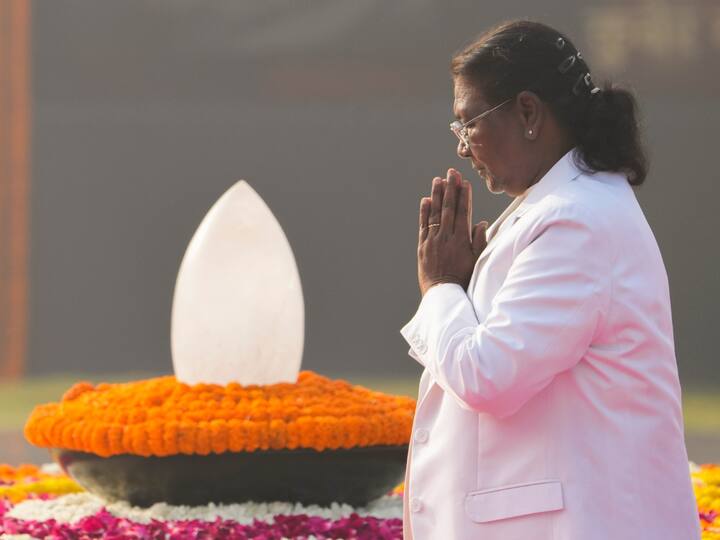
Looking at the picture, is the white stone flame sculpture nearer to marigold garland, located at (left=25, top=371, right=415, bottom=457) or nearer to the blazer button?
marigold garland, located at (left=25, top=371, right=415, bottom=457)

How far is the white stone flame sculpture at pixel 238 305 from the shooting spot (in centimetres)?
486

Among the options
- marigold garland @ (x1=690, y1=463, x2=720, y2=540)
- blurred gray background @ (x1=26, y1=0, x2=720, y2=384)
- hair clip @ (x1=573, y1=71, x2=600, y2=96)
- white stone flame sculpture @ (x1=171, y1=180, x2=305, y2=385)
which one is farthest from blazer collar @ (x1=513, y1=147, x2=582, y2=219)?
blurred gray background @ (x1=26, y1=0, x2=720, y2=384)

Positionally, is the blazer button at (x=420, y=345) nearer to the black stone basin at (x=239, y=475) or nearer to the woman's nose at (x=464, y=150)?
the woman's nose at (x=464, y=150)

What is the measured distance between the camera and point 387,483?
4.84 metres

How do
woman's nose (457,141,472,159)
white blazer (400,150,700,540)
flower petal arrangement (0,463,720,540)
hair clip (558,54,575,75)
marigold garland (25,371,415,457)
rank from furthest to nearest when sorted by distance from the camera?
marigold garland (25,371,415,457) → flower petal arrangement (0,463,720,540) → woman's nose (457,141,472,159) → hair clip (558,54,575,75) → white blazer (400,150,700,540)

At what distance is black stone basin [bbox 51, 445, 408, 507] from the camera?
14.8 feet

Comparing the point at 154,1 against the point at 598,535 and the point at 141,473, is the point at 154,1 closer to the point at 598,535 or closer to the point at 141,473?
the point at 141,473

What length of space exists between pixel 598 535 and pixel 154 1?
42.1 feet

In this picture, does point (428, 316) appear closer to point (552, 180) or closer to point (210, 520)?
point (552, 180)

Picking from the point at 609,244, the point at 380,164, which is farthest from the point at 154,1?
the point at 609,244

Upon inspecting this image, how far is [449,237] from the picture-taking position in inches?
102

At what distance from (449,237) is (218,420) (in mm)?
2083

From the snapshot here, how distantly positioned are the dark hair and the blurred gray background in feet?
37.6

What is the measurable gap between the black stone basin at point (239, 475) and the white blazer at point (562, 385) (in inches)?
83.8
